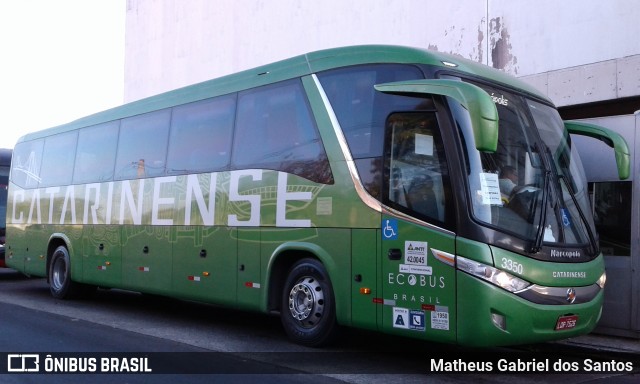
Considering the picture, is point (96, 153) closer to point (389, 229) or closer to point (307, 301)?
point (307, 301)

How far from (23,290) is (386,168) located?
11.7m

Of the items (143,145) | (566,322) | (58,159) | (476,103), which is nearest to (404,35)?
(143,145)

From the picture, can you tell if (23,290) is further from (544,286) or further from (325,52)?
(544,286)

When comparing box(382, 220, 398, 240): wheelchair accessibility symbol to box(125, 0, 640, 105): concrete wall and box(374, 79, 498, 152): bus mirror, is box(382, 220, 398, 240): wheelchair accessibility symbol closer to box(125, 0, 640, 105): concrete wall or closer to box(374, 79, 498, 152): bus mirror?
box(374, 79, 498, 152): bus mirror

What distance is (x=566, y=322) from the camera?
724 centimetres

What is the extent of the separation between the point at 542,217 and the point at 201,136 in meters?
5.51

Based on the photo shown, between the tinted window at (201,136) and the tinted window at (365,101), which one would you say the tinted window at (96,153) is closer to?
the tinted window at (201,136)

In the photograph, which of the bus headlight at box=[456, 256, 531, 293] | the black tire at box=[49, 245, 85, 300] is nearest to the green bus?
the bus headlight at box=[456, 256, 531, 293]

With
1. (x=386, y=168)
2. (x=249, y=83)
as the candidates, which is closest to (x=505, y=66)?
(x=249, y=83)

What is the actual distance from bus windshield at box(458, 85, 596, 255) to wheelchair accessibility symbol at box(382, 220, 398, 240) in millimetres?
978

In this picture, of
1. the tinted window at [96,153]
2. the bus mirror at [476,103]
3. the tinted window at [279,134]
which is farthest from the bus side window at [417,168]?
the tinted window at [96,153]

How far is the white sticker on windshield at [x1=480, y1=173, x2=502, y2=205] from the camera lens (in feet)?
23.2

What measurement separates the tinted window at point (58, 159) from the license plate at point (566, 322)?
10510 millimetres

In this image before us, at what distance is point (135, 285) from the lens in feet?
39.4
